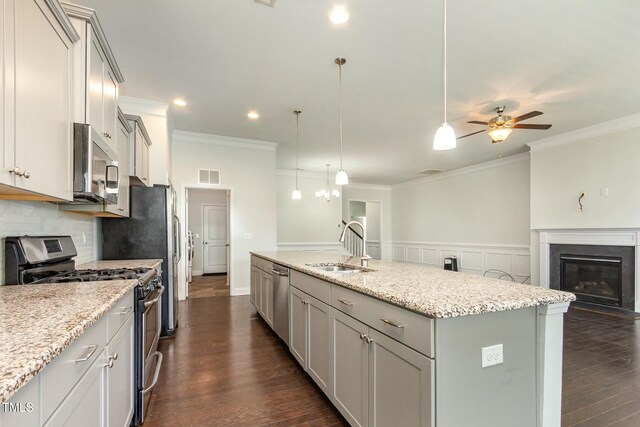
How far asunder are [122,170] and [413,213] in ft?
27.1

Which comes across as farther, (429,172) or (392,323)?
(429,172)

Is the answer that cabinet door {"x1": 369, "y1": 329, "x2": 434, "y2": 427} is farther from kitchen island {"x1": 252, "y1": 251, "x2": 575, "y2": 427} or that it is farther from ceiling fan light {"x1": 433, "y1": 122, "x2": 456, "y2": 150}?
ceiling fan light {"x1": 433, "y1": 122, "x2": 456, "y2": 150}

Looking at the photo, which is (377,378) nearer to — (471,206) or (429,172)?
(471,206)

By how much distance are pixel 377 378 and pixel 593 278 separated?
540 cm

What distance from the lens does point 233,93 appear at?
12.3ft

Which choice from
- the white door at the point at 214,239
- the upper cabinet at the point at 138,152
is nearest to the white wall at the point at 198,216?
the white door at the point at 214,239

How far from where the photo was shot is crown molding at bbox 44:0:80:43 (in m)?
1.49

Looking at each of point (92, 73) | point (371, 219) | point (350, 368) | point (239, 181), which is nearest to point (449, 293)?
point (350, 368)

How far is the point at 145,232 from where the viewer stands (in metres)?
3.35

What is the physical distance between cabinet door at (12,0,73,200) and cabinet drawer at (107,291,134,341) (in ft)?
2.06

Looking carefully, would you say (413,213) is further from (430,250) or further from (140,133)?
(140,133)

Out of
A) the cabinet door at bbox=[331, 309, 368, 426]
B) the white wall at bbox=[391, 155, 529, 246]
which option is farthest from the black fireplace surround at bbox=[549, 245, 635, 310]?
the cabinet door at bbox=[331, 309, 368, 426]

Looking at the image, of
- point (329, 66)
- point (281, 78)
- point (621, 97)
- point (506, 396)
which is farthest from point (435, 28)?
point (621, 97)

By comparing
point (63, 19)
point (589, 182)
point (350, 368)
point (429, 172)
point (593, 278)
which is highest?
point (429, 172)
